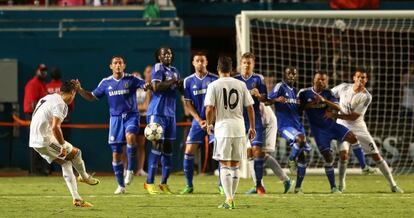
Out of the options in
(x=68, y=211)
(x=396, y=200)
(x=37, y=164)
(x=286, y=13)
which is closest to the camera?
(x=68, y=211)

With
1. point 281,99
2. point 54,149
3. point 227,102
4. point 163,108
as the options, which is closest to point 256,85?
point 281,99

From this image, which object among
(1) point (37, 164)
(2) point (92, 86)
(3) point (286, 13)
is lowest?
(1) point (37, 164)

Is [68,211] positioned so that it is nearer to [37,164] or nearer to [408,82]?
[37,164]

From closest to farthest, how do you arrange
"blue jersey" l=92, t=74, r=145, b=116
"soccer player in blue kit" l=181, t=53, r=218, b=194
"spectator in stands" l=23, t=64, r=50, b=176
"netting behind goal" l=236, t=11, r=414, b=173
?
"soccer player in blue kit" l=181, t=53, r=218, b=194 → "blue jersey" l=92, t=74, r=145, b=116 → "spectator in stands" l=23, t=64, r=50, b=176 → "netting behind goal" l=236, t=11, r=414, b=173

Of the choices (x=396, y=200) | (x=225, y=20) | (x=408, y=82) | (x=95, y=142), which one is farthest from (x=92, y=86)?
(x=396, y=200)

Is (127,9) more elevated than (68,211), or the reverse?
(127,9)

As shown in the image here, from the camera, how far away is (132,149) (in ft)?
53.8

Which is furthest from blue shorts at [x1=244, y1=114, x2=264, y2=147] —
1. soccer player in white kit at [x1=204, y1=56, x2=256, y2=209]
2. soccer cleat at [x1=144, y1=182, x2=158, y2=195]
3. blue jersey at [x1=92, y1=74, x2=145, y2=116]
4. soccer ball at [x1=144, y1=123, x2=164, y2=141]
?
soccer player in white kit at [x1=204, y1=56, x2=256, y2=209]

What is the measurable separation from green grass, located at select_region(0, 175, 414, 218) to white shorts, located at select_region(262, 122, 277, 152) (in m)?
0.68

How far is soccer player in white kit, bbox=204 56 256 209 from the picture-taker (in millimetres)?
13328

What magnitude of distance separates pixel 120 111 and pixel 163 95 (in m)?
0.70

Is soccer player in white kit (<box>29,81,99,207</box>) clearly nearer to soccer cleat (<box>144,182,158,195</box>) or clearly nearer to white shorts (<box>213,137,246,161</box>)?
white shorts (<box>213,137,246,161</box>)

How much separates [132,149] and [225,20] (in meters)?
9.08

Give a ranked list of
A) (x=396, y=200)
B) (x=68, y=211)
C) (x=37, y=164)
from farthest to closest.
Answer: (x=37, y=164) → (x=396, y=200) → (x=68, y=211)
